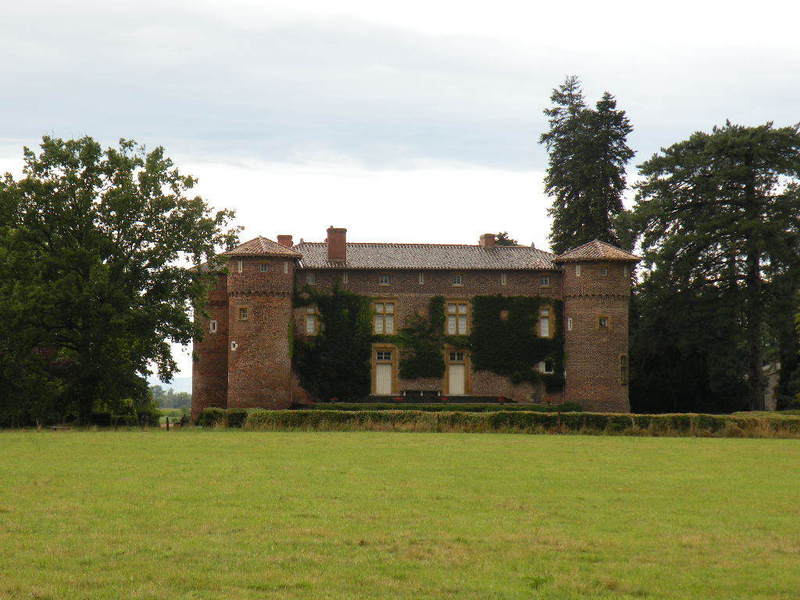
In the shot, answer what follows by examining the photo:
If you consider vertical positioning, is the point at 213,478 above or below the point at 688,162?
below

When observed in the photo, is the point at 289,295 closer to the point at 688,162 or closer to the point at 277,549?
the point at 688,162

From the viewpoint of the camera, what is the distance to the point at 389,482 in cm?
1695

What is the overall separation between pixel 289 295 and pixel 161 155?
12596mm

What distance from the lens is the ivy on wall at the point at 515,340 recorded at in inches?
2041

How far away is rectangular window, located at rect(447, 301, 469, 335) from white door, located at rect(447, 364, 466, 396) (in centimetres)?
183

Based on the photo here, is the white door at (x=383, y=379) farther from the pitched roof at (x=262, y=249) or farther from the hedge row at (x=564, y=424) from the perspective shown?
the hedge row at (x=564, y=424)

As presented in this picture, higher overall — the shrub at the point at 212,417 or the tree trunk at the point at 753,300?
the tree trunk at the point at 753,300

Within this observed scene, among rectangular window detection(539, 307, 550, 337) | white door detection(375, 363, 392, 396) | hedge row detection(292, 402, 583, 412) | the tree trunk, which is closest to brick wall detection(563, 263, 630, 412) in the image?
rectangular window detection(539, 307, 550, 337)

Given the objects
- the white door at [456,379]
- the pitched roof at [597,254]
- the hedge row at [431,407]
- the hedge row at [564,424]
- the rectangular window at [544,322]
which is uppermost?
the pitched roof at [597,254]

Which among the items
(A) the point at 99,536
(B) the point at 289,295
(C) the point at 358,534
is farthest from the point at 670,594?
(B) the point at 289,295

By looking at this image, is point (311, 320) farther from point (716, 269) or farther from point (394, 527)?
point (394, 527)

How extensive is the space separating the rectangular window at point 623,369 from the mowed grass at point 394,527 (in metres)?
27.8

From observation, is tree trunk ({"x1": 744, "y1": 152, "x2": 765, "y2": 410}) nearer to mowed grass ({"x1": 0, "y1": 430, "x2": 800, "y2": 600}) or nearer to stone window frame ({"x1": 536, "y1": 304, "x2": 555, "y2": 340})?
stone window frame ({"x1": 536, "y1": 304, "x2": 555, "y2": 340})

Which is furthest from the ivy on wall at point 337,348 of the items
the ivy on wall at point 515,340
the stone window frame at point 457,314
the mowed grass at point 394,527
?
the mowed grass at point 394,527
